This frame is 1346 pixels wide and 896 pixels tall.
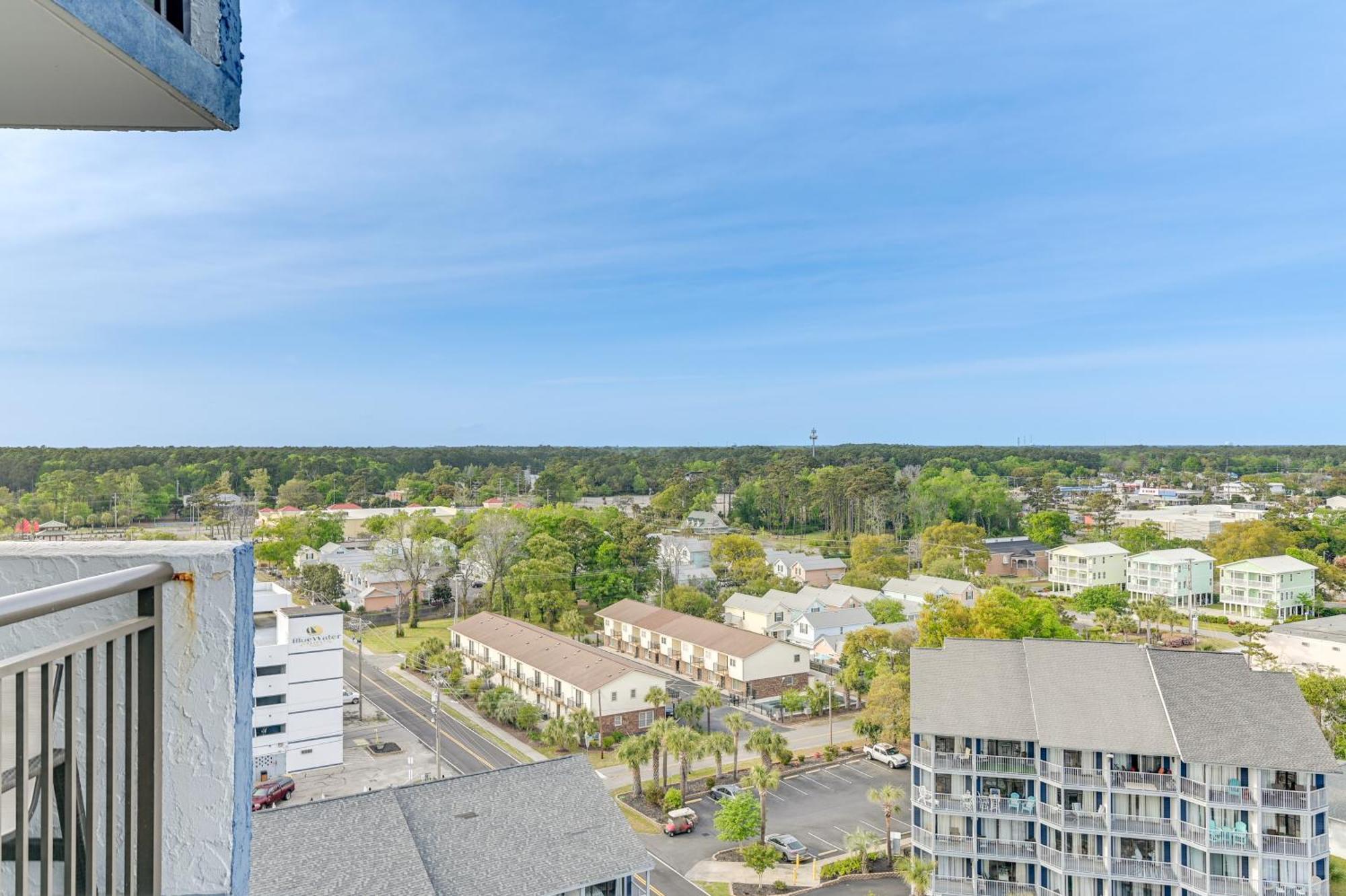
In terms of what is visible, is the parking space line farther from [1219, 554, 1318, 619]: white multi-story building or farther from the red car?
[1219, 554, 1318, 619]: white multi-story building

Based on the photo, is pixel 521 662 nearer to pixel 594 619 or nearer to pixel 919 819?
pixel 594 619

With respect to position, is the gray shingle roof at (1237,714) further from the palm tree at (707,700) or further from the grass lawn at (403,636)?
the grass lawn at (403,636)

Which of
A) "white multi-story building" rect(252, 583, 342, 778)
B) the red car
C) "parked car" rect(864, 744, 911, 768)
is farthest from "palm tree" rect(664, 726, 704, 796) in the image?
the red car

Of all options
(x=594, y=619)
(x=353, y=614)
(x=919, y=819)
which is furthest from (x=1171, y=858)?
(x=353, y=614)

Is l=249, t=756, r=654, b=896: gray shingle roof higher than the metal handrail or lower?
lower

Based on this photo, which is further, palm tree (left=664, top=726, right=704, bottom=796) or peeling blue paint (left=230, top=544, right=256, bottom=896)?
palm tree (left=664, top=726, right=704, bottom=796)

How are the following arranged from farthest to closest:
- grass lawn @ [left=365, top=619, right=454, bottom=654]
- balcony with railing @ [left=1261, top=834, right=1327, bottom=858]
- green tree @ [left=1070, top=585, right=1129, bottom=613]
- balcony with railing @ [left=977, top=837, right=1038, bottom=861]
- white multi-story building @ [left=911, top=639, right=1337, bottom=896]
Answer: green tree @ [left=1070, top=585, right=1129, bottom=613], grass lawn @ [left=365, top=619, right=454, bottom=654], balcony with railing @ [left=977, top=837, right=1038, bottom=861], white multi-story building @ [left=911, top=639, right=1337, bottom=896], balcony with railing @ [left=1261, top=834, right=1327, bottom=858]

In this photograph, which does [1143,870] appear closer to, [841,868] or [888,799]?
[888,799]
